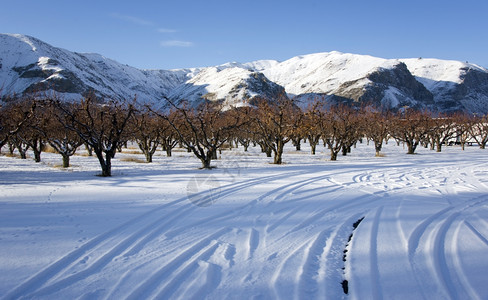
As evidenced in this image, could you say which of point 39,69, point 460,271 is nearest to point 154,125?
point 460,271

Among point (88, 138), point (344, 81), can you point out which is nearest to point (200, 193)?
point (88, 138)

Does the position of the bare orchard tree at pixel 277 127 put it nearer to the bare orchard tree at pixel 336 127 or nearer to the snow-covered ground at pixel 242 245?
the bare orchard tree at pixel 336 127

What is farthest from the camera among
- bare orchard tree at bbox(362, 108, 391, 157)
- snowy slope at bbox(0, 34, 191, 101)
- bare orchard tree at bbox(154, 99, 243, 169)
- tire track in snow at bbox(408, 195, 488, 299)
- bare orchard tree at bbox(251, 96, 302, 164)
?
snowy slope at bbox(0, 34, 191, 101)

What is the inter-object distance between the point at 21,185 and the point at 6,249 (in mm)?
6137

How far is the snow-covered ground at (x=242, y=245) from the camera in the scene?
3.12 m

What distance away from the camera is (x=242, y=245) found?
4258 mm

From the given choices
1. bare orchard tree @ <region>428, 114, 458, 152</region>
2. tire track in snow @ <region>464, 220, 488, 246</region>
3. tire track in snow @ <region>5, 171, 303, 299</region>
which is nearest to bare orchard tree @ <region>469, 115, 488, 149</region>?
bare orchard tree @ <region>428, 114, 458, 152</region>

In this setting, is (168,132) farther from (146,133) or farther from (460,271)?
(460,271)

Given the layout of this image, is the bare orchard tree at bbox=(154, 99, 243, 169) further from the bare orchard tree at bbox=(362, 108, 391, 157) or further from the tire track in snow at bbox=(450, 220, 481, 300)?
the bare orchard tree at bbox=(362, 108, 391, 157)

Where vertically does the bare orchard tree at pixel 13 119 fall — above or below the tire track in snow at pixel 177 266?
above

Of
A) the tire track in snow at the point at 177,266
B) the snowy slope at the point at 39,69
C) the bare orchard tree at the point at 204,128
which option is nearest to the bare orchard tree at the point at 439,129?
the bare orchard tree at the point at 204,128

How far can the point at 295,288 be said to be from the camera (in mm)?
3123

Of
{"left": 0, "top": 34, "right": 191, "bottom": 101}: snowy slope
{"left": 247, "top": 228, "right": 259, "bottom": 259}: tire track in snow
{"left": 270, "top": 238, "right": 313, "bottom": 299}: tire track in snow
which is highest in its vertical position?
{"left": 0, "top": 34, "right": 191, "bottom": 101}: snowy slope

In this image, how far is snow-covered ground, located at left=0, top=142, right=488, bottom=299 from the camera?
→ 3.12 m
